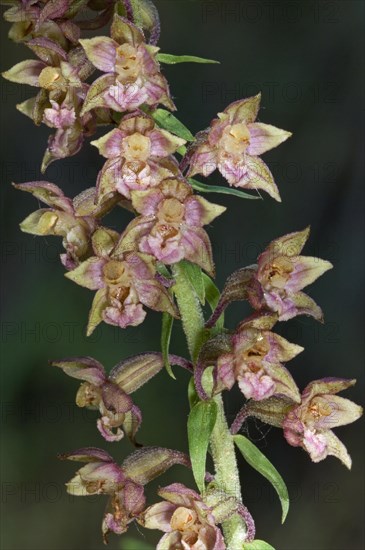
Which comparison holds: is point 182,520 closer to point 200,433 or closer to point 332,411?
point 200,433

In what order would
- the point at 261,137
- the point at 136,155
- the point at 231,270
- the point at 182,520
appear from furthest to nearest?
the point at 231,270 → the point at 261,137 → the point at 182,520 → the point at 136,155

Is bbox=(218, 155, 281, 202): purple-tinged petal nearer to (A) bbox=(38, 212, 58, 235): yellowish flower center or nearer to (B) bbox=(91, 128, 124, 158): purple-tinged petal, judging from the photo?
(B) bbox=(91, 128, 124, 158): purple-tinged petal

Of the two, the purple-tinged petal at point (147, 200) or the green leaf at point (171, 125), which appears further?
the green leaf at point (171, 125)

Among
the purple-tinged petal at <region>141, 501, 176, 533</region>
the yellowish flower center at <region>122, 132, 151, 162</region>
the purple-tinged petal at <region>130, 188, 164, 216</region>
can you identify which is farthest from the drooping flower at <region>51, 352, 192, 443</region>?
the yellowish flower center at <region>122, 132, 151, 162</region>

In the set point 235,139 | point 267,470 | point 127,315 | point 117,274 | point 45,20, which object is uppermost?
point 45,20

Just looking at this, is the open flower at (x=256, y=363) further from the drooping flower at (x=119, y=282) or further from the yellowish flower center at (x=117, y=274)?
the yellowish flower center at (x=117, y=274)

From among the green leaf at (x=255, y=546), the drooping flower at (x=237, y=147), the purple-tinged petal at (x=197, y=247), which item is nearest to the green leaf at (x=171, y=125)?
the drooping flower at (x=237, y=147)

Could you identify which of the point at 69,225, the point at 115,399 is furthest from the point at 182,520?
the point at 69,225
